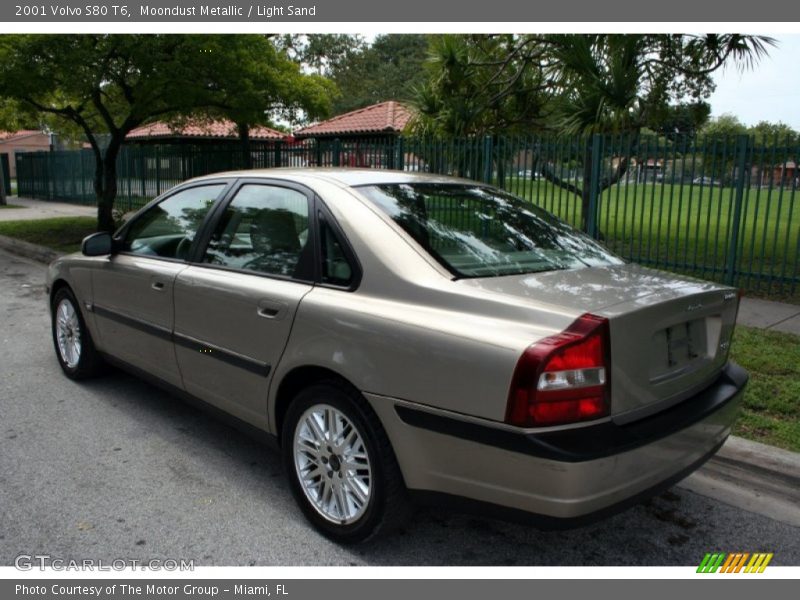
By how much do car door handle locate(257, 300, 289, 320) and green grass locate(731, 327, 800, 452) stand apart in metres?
2.72

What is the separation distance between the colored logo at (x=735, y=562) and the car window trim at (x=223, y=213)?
2.07 m

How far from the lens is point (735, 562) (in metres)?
3.06

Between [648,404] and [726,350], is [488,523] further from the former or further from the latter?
[726,350]

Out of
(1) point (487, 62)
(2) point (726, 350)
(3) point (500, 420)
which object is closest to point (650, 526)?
(2) point (726, 350)

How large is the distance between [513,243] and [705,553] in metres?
1.60

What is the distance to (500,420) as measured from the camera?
8.14 feet

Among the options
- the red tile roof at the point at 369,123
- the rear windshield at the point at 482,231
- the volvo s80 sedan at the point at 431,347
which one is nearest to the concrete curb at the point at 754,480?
the volvo s80 sedan at the point at 431,347

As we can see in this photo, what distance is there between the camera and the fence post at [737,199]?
8671 millimetres

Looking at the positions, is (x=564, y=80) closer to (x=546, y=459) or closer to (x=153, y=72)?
(x=153, y=72)

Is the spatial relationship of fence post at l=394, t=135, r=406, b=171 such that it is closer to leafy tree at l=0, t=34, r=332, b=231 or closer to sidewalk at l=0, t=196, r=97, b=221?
leafy tree at l=0, t=34, r=332, b=231

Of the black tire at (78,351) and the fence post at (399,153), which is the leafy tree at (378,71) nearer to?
the fence post at (399,153)

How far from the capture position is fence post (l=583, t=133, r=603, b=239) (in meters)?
9.81

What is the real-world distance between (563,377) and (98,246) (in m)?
3.35

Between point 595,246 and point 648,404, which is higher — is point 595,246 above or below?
above
